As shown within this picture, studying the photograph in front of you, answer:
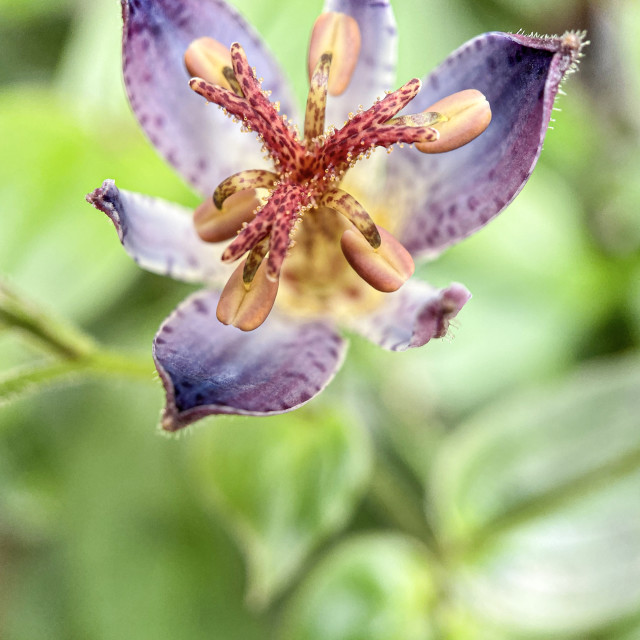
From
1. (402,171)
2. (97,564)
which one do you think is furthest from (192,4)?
(97,564)

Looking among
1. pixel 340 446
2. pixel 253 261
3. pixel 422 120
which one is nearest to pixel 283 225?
pixel 253 261

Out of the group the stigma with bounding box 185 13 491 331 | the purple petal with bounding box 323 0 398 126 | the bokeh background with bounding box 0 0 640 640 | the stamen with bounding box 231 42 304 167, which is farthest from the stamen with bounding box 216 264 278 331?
the bokeh background with bounding box 0 0 640 640

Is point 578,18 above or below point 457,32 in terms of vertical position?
below

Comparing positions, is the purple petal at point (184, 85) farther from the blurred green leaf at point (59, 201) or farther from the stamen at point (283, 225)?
the blurred green leaf at point (59, 201)

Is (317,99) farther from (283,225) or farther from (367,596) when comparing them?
(367,596)

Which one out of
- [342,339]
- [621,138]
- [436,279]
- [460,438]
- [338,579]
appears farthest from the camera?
[621,138]

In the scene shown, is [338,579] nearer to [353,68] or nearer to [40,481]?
[40,481]
